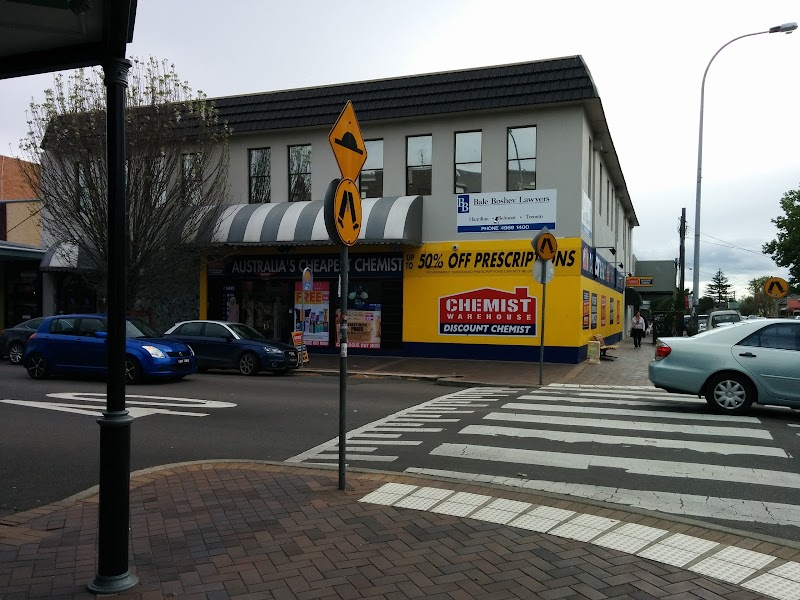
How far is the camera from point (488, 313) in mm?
20391

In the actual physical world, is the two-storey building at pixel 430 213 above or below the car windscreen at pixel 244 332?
above

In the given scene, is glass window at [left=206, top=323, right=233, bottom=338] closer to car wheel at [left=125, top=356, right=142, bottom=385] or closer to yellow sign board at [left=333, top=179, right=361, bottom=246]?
car wheel at [left=125, top=356, right=142, bottom=385]

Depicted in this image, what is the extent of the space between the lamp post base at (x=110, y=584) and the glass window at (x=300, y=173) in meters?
19.8

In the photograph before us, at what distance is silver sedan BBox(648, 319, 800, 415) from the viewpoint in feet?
32.2

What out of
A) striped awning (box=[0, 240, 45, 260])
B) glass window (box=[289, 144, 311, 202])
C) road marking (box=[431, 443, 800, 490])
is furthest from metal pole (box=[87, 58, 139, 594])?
striped awning (box=[0, 240, 45, 260])

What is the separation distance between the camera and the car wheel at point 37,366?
49.6ft

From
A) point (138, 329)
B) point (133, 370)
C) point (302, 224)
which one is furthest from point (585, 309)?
point (133, 370)

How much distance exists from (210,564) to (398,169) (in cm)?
1845

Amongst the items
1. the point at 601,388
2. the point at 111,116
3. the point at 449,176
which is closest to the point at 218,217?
the point at 449,176

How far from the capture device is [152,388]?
13.6 m

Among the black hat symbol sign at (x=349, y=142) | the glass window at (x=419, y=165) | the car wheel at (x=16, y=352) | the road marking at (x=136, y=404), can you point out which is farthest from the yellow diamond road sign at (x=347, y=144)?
the car wheel at (x=16, y=352)

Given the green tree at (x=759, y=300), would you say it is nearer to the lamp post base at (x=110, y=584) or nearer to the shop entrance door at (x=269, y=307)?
the shop entrance door at (x=269, y=307)

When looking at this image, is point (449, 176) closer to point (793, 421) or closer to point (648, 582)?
point (793, 421)

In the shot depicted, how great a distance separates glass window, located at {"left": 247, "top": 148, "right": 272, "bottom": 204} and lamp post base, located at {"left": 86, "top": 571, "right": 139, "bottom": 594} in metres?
20.5
